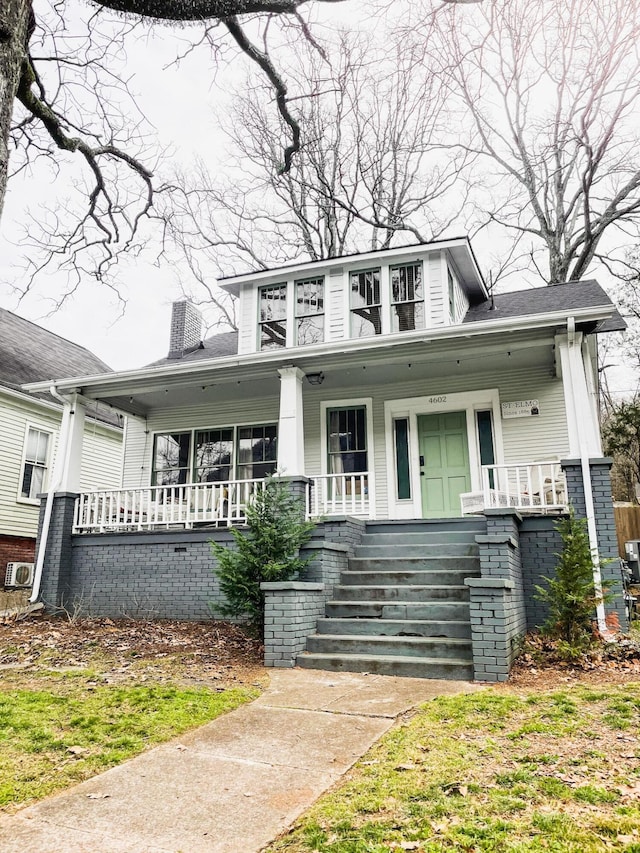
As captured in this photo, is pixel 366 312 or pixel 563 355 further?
pixel 366 312

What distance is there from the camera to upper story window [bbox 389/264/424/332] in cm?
1031

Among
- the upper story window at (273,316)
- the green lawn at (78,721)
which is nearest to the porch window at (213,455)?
the upper story window at (273,316)

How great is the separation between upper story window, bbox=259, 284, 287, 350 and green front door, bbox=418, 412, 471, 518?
3.00 metres

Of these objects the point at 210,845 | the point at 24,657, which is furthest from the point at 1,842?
the point at 24,657

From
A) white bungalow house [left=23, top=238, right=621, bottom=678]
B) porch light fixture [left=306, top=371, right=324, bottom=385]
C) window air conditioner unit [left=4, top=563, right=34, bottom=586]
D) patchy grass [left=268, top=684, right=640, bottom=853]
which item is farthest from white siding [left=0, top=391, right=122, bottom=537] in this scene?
patchy grass [left=268, top=684, right=640, bottom=853]

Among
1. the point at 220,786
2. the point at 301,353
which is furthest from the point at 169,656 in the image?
the point at 301,353

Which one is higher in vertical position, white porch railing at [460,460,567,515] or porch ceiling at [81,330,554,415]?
porch ceiling at [81,330,554,415]

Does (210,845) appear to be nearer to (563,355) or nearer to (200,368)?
(563,355)

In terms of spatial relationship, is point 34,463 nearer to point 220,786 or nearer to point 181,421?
point 181,421

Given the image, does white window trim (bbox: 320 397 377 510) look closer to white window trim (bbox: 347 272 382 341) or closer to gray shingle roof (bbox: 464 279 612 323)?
white window trim (bbox: 347 272 382 341)

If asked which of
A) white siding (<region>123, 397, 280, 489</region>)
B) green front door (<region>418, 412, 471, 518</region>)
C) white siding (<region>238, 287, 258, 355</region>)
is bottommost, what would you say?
green front door (<region>418, 412, 471, 518</region>)

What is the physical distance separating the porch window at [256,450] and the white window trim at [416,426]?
7.35 ft

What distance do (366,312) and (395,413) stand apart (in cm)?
188

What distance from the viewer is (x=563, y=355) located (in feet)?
25.8
